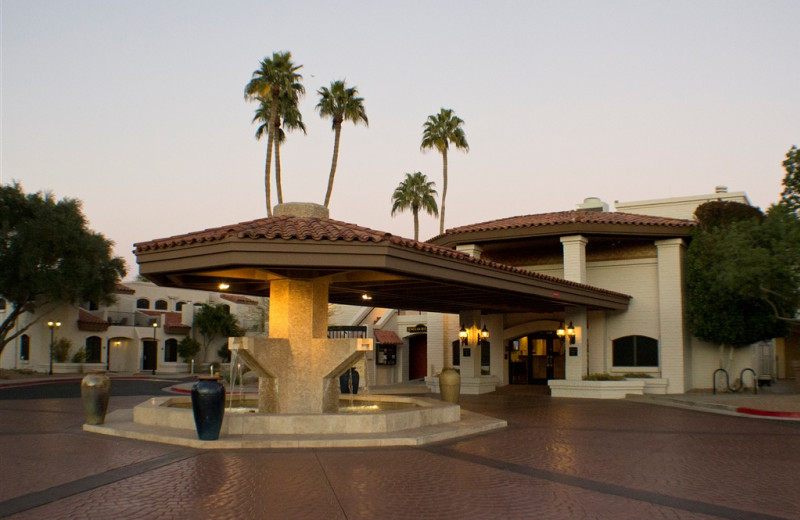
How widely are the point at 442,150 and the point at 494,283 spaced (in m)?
33.9

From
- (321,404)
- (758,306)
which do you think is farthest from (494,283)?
(758,306)

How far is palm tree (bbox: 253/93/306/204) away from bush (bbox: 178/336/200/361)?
15.8m

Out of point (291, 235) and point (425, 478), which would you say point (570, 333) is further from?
point (425, 478)

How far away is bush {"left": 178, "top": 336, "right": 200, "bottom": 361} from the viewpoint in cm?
4859

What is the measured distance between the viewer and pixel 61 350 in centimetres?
4225

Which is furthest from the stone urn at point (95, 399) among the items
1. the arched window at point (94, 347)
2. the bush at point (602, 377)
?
the arched window at point (94, 347)

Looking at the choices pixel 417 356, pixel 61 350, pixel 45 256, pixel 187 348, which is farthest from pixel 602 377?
pixel 61 350

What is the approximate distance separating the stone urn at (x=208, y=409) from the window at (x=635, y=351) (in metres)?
18.8

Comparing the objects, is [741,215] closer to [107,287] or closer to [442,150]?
[442,150]

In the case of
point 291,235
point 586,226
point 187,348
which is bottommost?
point 187,348

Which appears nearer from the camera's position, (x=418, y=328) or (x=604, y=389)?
(x=604, y=389)

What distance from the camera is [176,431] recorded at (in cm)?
1273

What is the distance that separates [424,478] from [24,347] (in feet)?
142

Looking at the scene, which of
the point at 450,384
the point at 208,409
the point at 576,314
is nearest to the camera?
the point at 208,409
